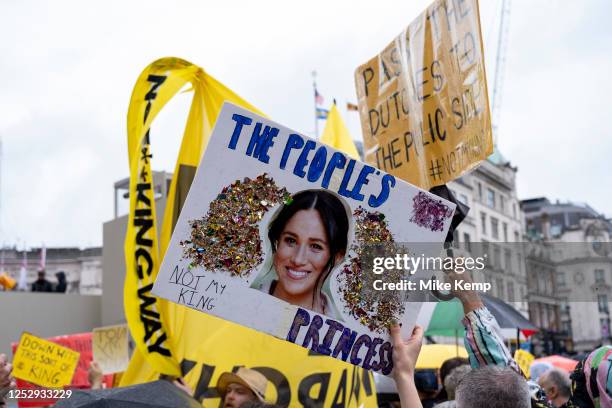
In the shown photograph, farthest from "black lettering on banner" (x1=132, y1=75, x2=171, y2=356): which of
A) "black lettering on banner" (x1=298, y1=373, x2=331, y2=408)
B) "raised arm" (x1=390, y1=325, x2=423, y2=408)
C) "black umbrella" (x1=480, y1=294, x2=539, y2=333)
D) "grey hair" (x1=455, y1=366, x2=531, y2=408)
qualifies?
"grey hair" (x1=455, y1=366, x2=531, y2=408)

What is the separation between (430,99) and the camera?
435cm

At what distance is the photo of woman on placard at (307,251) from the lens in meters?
3.08

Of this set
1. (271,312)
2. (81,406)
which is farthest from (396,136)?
(81,406)

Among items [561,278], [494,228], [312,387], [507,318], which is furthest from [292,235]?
[494,228]

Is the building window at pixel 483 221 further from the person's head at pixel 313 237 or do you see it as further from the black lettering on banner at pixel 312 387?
the person's head at pixel 313 237

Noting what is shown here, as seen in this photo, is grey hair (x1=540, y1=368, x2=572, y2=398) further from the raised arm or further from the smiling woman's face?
the smiling woman's face

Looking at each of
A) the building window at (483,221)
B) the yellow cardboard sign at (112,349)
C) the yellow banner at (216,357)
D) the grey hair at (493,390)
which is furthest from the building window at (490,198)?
the grey hair at (493,390)

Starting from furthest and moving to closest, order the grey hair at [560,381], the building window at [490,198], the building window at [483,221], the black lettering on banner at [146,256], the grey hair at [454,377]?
the building window at [490,198]
the building window at [483,221]
the grey hair at [560,381]
the black lettering on banner at [146,256]
the grey hair at [454,377]

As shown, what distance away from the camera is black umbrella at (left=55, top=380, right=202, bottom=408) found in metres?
2.70

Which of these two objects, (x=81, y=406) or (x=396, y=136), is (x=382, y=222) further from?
(x=396, y=136)

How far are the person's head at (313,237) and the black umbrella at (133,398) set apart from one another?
1.91 ft

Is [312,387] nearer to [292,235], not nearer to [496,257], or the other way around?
[292,235]

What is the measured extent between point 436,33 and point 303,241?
1.82 metres

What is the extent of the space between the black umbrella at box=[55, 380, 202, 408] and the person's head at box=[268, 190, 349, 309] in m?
0.58
